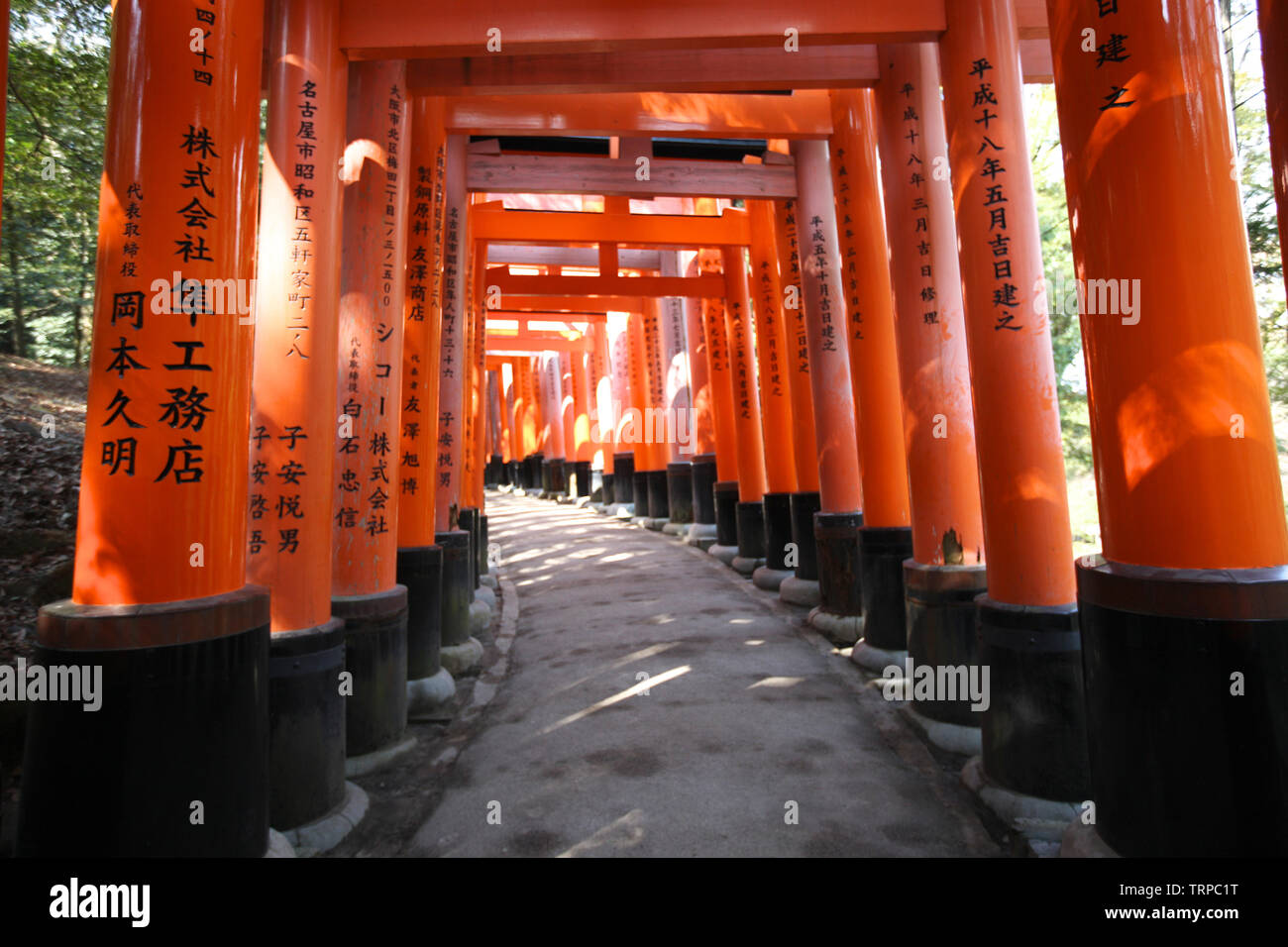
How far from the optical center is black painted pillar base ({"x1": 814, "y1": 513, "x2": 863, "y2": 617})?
588cm

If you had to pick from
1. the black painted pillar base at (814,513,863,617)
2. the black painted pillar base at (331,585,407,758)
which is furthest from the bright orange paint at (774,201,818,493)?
the black painted pillar base at (331,585,407,758)

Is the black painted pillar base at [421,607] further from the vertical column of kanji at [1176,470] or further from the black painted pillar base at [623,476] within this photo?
the black painted pillar base at [623,476]

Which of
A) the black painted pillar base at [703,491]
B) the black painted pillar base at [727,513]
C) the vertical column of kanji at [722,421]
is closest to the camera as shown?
the vertical column of kanji at [722,421]

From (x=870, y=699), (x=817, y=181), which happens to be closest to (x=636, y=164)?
(x=817, y=181)

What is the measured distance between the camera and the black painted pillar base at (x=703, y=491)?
442 inches

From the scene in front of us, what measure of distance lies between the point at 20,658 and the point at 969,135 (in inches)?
224

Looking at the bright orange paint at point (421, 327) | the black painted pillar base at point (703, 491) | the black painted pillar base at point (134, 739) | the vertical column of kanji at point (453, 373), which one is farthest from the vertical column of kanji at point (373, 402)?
the black painted pillar base at point (703, 491)

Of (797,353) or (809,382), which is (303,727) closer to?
(809,382)

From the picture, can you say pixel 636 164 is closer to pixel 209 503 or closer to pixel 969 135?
pixel 969 135

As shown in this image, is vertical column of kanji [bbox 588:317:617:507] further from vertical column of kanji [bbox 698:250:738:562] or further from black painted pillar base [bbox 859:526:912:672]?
black painted pillar base [bbox 859:526:912:672]

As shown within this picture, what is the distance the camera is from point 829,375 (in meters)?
6.30

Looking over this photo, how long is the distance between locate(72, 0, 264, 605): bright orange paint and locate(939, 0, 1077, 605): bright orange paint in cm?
309

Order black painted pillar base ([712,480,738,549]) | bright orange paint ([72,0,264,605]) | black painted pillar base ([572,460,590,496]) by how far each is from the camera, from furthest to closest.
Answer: black painted pillar base ([572,460,590,496])
black painted pillar base ([712,480,738,549])
bright orange paint ([72,0,264,605])

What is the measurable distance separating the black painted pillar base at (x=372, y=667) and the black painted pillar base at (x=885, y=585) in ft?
10.1
